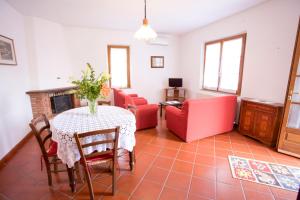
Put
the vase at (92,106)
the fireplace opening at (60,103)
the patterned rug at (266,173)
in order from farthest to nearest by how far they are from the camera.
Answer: the fireplace opening at (60,103) → the vase at (92,106) → the patterned rug at (266,173)

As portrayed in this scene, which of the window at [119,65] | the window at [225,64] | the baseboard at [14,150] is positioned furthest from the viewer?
the window at [119,65]

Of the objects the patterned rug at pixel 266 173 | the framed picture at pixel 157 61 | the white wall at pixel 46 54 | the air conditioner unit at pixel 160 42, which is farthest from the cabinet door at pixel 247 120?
the white wall at pixel 46 54

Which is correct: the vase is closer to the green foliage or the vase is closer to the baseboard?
the green foliage

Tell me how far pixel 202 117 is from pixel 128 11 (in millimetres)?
2907

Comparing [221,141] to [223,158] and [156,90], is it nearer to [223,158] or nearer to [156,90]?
[223,158]

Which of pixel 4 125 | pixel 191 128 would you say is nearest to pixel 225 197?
pixel 191 128

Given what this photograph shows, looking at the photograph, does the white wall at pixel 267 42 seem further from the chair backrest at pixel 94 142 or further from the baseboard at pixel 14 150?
the baseboard at pixel 14 150

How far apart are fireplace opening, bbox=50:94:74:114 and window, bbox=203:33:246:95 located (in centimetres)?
434

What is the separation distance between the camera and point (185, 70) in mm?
5781

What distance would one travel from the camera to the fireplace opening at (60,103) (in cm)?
398

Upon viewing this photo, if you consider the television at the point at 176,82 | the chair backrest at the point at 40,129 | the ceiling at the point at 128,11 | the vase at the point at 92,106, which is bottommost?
the chair backrest at the point at 40,129

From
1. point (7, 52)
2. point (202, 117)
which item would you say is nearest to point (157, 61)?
point (202, 117)

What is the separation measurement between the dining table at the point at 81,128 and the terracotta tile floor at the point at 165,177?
286 millimetres

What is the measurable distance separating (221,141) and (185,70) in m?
3.33
